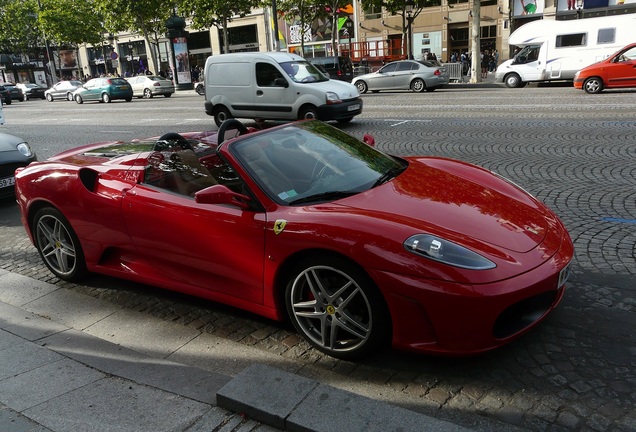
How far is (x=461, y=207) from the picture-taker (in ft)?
11.0

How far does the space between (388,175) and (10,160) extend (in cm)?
620

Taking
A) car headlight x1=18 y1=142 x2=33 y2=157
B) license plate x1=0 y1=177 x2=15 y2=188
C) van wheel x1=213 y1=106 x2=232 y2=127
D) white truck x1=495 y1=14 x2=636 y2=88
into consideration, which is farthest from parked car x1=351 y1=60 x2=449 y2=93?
license plate x1=0 y1=177 x2=15 y2=188

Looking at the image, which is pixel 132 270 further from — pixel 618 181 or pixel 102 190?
pixel 618 181

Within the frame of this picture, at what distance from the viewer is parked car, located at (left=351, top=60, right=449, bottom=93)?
2339cm

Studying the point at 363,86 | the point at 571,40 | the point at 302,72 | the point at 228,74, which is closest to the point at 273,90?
the point at 302,72

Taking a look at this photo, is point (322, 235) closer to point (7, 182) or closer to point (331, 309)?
point (331, 309)

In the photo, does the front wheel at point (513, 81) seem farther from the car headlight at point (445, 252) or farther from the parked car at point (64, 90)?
the parked car at point (64, 90)

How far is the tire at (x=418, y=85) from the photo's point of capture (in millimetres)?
23484

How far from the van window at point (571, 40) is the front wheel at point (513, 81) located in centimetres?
197

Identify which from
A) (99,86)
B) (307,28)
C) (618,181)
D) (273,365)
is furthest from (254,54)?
(307,28)

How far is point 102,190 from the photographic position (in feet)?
13.7

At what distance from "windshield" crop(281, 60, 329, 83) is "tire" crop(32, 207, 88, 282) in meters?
9.88

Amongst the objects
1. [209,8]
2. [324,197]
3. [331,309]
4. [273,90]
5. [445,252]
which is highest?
[209,8]

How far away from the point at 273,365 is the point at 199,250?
0.92 metres
